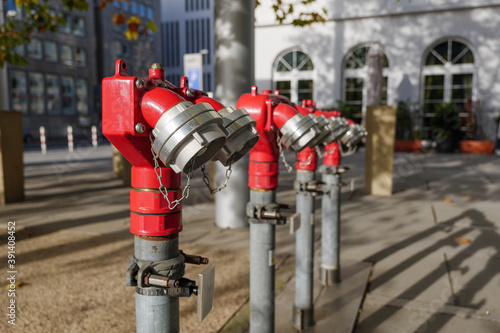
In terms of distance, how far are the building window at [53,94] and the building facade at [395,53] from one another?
73.9 feet

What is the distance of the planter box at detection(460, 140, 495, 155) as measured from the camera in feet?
49.6

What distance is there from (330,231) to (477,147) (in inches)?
560

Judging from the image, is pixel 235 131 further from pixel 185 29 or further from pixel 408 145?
pixel 185 29

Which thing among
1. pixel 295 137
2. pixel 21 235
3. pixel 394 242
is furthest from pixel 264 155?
pixel 21 235

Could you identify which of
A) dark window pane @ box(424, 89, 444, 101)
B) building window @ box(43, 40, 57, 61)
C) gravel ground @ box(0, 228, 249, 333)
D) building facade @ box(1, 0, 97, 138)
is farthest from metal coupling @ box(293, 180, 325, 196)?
building window @ box(43, 40, 57, 61)

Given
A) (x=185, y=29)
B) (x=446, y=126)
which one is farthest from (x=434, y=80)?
(x=185, y=29)

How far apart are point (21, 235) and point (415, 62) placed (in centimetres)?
1655

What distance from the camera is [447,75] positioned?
17.1m

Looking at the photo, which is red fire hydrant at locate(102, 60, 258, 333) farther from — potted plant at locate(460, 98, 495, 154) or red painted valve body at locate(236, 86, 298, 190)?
potted plant at locate(460, 98, 495, 154)

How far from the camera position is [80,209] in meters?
5.90

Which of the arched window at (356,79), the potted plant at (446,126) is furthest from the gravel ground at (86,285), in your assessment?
the arched window at (356,79)

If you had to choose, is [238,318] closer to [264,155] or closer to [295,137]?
[264,155]

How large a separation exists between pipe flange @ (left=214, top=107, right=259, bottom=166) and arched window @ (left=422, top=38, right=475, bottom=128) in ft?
57.2

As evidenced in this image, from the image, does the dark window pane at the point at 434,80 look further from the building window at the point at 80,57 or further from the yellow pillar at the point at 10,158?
the building window at the point at 80,57
